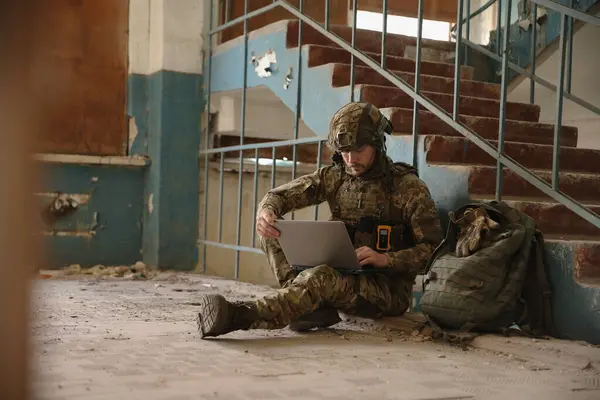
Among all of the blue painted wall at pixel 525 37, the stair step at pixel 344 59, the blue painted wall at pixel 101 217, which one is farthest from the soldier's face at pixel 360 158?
the blue painted wall at pixel 101 217

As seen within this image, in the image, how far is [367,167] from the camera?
3.34 metres

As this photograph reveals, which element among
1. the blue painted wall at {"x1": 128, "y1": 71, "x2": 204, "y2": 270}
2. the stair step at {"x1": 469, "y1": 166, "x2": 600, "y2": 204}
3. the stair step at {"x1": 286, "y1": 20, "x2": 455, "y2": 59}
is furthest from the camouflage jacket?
the blue painted wall at {"x1": 128, "y1": 71, "x2": 204, "y2": 270}

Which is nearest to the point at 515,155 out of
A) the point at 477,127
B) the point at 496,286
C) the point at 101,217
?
the point at 477,127

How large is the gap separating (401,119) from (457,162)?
15.5 inches

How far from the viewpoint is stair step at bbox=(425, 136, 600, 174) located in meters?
3.61

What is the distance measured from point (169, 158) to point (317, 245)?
3.01 m

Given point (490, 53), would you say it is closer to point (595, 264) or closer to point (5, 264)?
point (595, 264)

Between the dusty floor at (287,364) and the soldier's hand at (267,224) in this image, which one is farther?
the soldier's hand at (267,224)

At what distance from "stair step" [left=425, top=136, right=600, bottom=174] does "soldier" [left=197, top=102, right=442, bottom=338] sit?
29cm

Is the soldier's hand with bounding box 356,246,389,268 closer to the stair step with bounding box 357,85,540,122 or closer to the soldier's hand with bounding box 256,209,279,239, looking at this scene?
the soldier's hand with bounding box 256,209,279,239

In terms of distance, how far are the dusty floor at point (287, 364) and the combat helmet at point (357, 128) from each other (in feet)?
2.65

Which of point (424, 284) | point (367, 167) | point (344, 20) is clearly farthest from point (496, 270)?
point (344, 20)

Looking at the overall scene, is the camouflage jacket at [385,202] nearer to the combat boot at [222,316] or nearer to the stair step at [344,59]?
the combat boot at [222,316]

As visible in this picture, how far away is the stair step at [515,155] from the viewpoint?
142 inches
